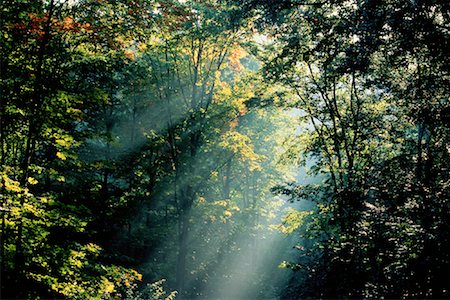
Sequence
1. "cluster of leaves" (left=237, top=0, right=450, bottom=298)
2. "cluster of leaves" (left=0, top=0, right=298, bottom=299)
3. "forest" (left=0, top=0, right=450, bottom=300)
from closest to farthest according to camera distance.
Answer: "cluster of leaves" (left=237, top=0, right=450, bottom=298) → "forest" (left=0, top=0, right=450, bottom=300) → "cluster of leaves" (left=0, top=0, right=298, bottom=299)

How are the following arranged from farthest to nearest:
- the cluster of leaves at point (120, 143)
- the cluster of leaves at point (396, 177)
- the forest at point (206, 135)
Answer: the cluster of leaves at point (120, 143), the forest at point (206, 135), the cluster of leaves at point (396, 177)

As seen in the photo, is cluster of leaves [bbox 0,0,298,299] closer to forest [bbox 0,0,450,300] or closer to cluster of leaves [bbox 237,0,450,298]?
forest [bbox 0,0,450,300]

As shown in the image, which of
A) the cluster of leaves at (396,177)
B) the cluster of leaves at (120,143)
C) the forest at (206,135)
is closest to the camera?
the cluster of leaves at (396,177)

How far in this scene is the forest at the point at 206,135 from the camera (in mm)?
5746

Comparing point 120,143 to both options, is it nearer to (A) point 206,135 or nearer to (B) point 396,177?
(A) point 206,135

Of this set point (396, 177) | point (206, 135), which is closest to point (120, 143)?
point (206, 135)

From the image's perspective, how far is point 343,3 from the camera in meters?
6.67

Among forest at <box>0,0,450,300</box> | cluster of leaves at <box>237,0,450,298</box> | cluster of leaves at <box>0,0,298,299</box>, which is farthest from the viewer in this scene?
cluster of leaves at <box>0,0,298,299</box>

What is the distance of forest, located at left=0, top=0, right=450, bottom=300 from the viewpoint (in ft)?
18.9

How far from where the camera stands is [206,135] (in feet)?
48.7

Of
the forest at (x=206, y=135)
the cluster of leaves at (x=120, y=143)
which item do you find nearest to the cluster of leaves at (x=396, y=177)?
the forest at (x=206, y=135)

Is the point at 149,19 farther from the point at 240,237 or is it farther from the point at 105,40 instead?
the point at 240,237

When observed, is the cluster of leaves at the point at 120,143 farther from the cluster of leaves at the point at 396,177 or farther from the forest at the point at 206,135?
the cluster of leaves at the point at 396,177

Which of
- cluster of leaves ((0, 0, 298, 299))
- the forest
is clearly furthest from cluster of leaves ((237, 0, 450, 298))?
cluster of leaves ((0, 0, 298, 299))
